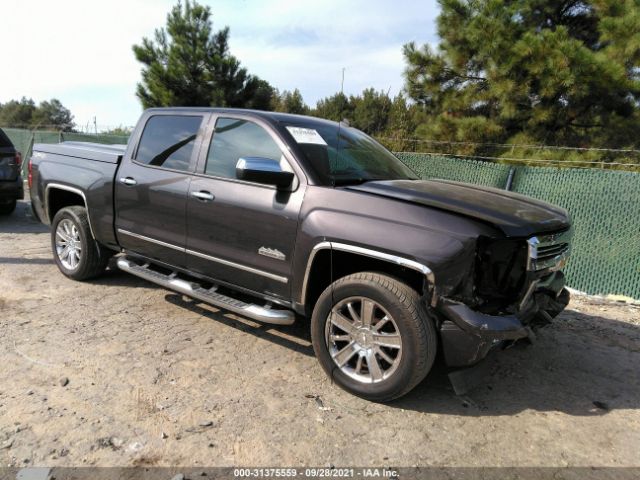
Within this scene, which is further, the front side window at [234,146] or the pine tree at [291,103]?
the pine tree at [291,103]

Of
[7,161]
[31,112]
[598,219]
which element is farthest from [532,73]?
[31,112]

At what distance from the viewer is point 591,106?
10695 millimetres

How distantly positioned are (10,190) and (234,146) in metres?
6.96

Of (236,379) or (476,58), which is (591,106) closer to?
(476,58)

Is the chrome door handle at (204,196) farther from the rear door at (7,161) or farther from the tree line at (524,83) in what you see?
the rear door at (7,161)

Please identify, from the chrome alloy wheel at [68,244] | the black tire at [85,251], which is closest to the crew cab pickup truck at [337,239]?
the black tire at [85,251]

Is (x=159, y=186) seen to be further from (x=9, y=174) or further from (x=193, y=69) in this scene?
(x=193, y=69)

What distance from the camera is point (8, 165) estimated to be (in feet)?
28.7

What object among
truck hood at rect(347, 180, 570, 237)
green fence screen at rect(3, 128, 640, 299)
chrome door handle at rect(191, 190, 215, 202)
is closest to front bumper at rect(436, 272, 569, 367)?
truck hood at rect(347, 180, 570, 237)

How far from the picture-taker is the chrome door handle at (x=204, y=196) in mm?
3824

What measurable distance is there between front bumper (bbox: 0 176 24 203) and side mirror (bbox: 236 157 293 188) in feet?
24.5

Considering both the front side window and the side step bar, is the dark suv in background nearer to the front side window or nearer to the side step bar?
the side step bar

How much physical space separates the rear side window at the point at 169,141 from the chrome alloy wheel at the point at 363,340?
1.94 meters

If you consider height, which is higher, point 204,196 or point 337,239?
point 204,196
